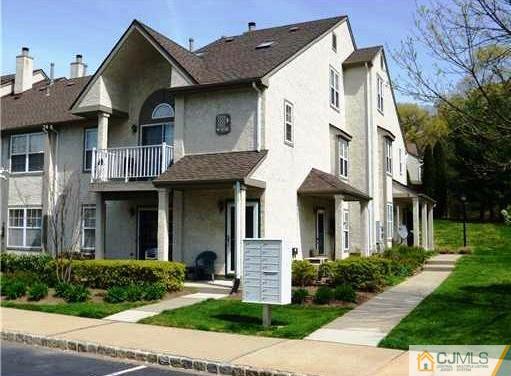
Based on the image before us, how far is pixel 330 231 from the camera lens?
79.2ft

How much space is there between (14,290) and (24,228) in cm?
951

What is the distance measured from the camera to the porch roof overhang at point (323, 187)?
19688 millimetres

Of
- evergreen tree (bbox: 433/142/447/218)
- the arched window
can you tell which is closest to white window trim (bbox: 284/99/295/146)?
the arched window

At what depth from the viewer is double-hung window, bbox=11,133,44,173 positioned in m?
23.8

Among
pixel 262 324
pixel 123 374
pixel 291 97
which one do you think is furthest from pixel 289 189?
pixel 123 374

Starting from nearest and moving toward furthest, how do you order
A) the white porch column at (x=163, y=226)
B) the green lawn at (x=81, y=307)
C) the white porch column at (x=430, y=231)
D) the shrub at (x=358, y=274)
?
the green lawn at (x=81, y=307) < the shrub at (x=358, y=274) < the white porch column at (x=163, y=226) < the white porch column at (x=430, y=231)

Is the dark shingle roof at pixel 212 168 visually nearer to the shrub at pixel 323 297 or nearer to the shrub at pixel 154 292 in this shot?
the shrub at pixel 154 292

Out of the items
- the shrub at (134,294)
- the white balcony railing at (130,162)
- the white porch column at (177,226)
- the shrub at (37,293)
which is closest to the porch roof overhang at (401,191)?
the white porch column at (177,226)

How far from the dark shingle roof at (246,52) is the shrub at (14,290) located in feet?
27.2

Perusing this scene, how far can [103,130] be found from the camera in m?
20.0

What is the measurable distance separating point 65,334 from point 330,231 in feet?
50.9

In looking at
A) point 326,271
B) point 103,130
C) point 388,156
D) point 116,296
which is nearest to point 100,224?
point 103,130

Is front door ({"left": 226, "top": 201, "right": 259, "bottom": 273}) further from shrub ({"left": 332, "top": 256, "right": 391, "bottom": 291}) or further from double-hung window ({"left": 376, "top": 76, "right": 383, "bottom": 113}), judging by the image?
double-hung window ({"left": 376, "top": 76, "right": 383, "bottom": 113})

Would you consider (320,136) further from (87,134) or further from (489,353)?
(489,353)
